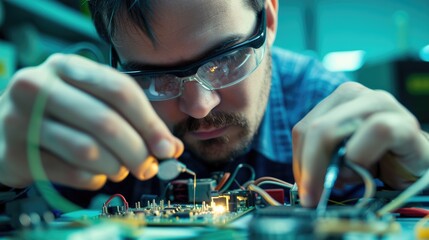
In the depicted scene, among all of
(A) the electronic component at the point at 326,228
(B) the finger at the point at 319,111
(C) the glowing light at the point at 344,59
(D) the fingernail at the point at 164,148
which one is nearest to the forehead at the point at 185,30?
(B) the finger at the point at 319,111

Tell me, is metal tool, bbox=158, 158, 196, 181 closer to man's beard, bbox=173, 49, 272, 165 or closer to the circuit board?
the circuit board

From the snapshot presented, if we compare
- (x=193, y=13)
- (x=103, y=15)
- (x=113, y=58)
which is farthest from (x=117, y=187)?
(x=193, y=13)

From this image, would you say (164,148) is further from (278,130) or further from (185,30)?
(278,130)

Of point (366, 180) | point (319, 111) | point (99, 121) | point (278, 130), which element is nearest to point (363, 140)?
point (366, 180)

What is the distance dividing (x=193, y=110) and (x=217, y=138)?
0.77 feet

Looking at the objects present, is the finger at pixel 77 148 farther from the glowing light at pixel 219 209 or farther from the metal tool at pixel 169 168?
the glowing light at pixel 219 209

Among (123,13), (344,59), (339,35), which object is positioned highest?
(339,35)

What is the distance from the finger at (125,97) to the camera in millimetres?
646

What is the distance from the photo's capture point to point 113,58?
1.37 m

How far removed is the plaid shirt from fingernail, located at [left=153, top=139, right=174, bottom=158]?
82 cm

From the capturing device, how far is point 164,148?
66cm

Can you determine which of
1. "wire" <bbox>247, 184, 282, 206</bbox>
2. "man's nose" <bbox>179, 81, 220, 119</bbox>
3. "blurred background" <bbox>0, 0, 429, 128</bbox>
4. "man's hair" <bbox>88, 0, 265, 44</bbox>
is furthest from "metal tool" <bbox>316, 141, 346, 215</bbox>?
"blurred background" <bbox>0, 0, 429, 128</bbox>

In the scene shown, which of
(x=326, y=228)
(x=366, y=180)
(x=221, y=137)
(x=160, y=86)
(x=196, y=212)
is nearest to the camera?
(x=326, y=228)

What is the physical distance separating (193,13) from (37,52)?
77.5 inches
